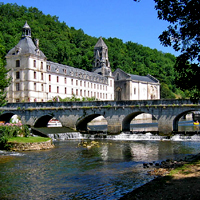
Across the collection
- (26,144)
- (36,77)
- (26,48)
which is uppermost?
(26,48)

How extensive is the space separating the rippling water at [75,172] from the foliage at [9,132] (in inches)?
86.2

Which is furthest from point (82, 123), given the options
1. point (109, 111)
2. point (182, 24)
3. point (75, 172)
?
point (182, 24)

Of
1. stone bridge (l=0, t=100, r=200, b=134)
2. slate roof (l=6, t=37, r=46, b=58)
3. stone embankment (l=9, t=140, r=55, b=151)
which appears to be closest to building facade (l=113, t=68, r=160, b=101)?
slate roof (l=6, t=37, r=46, b=58)

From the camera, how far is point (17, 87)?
70062 millimetres

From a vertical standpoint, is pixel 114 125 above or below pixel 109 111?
below

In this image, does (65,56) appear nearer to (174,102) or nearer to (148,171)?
(174,102)

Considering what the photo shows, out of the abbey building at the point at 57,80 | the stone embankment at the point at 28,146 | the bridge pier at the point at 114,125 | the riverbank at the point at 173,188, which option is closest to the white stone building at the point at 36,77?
the abbey building at the point at 57,80

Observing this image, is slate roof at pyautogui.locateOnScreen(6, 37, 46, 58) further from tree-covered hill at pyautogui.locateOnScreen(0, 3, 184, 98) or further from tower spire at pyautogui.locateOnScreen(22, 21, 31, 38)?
tree-covered hill at pyautogui.locateOnScreen(0, 3, 184, 98)

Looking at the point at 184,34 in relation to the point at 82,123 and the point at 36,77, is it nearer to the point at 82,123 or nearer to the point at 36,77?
the point at 82,123

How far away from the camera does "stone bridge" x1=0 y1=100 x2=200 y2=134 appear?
1750 inches

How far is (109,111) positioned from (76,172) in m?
28.3

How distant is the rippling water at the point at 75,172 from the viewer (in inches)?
630

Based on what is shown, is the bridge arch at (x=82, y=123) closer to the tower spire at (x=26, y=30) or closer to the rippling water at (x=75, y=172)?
the rippling water at (x=75, y=172)

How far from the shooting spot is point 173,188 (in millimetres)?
13688
